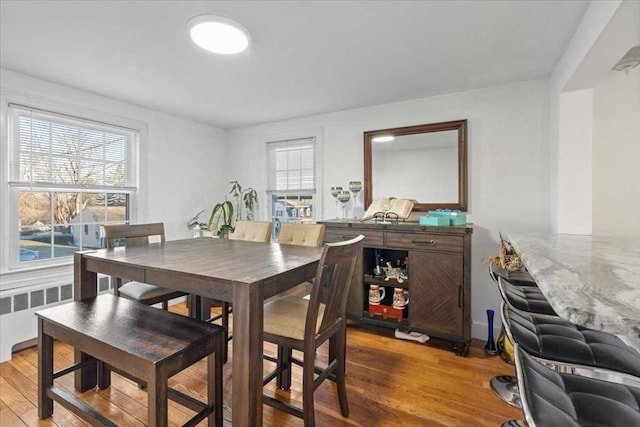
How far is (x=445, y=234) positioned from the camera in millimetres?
2555

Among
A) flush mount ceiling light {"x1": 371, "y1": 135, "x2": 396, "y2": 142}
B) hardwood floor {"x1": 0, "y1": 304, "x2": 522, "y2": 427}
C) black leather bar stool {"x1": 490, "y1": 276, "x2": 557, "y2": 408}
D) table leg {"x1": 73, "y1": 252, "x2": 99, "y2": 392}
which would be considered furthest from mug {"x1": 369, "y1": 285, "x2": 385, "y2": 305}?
table leg {"x1": 73, "y1": 252, "x2": 99, "y2": 392}

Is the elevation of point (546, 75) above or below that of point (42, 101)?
above

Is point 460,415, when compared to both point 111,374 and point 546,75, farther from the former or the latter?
point 546,75

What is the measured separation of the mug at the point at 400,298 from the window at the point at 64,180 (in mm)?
3057

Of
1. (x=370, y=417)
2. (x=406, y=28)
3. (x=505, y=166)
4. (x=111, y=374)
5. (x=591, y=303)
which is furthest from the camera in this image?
(x=505, y=166)

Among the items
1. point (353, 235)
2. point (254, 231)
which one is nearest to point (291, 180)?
point (254, 231)

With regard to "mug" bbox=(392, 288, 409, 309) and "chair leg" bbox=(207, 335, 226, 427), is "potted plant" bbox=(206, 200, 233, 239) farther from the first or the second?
"chair leg" bbox=(207, 335, 226, 427)

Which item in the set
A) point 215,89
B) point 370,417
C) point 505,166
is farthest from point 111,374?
point 505,166

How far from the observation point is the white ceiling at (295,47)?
68.1 inches

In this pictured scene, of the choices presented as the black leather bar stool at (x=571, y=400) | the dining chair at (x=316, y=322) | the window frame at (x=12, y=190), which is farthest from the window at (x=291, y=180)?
the black leather bar stool at (x=571, y=400)

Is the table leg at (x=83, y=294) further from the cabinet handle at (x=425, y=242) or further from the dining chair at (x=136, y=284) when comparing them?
the cabinet handle at (x=425, y=242)

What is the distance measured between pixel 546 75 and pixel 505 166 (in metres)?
0.80

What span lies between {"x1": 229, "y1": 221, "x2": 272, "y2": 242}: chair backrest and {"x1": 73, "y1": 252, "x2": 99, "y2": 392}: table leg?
1212 millimetres

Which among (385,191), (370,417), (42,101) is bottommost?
(370,417)
